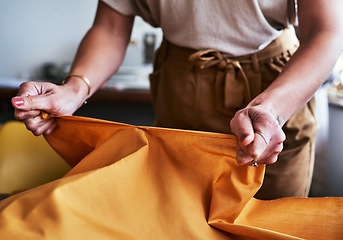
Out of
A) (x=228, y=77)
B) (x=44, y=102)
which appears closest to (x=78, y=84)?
(x=44, y=102)

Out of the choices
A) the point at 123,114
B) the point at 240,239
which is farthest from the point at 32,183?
the point at 123,114

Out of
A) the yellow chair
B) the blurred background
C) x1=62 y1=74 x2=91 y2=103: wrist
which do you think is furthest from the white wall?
x1=62 y1=74 x2=91 y2=103: wrist

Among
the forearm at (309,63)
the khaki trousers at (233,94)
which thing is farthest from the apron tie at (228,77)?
the forearm at (309,63)

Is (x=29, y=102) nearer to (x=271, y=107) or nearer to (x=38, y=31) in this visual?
(x=271, y=107)

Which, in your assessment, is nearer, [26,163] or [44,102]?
[44,102]

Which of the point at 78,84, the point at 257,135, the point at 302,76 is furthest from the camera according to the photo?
the point at 78,84

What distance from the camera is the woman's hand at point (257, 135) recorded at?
556 mm

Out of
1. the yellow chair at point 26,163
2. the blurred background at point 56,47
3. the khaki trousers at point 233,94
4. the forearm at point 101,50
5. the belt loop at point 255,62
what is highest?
the forearm at point 101,50

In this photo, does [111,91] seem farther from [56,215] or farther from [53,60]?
[56,215]

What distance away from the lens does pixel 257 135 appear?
56 cm

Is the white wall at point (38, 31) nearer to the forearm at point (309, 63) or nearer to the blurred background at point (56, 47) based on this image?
the blurred background at point (56, 47)

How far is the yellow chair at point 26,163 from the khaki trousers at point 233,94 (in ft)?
1.33

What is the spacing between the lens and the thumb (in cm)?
74

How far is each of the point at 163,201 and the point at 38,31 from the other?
8.76ft
